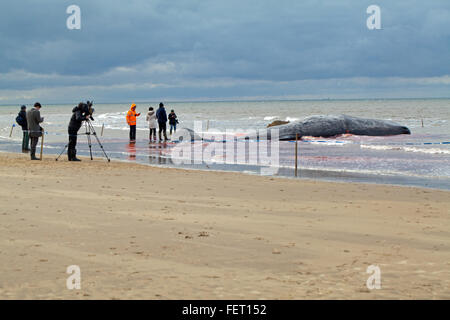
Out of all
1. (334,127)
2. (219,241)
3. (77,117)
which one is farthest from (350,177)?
(334,127)

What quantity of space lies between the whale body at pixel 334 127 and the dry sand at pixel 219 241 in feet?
54.1

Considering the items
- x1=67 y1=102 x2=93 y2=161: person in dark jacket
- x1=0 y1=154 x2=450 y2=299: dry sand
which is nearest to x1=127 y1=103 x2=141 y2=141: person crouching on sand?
x1=67 y1=102 x2=93 y2=161: person in dark jacket

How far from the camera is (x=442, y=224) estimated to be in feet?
25.2

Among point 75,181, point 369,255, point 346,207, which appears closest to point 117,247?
point 369,255

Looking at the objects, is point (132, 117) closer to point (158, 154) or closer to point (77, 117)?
point (158, 154)

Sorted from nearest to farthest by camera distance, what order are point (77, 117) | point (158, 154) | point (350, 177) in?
1. point (350, 177)
2. point (77, 117)
3. point (158, 154)

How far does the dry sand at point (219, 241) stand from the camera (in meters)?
4.66

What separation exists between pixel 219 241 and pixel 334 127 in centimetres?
2292

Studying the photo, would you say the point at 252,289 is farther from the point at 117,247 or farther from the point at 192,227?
the point at 192,227

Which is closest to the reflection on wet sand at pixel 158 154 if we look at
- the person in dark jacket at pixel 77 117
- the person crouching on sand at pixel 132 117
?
the person crouching on sand at pixel 132 117

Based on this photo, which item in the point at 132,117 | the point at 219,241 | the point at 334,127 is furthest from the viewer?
the point at 334,127

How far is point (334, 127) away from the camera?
28344 mm

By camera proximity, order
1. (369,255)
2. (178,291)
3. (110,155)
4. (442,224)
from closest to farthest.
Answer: (178,291), (369,255), (442,224), (110,155)
